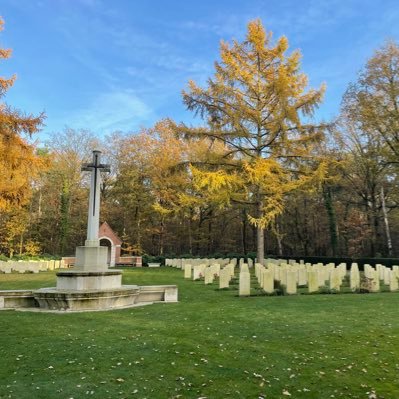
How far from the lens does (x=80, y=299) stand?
8672 millimetres

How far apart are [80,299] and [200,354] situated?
14.8 feet

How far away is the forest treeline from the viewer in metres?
19.0

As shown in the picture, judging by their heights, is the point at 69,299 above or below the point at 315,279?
below

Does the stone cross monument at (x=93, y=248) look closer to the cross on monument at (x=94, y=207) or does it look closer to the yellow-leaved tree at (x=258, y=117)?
the cross on monument at (x=94, y=207)

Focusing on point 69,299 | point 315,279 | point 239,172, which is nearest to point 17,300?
point 69,299

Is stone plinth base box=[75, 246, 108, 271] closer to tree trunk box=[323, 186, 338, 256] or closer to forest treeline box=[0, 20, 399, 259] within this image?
forest treeline box=[0, 20, 399, 259]

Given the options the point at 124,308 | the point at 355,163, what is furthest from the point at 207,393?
the point at 355,163

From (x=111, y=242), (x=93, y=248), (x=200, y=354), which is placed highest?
(x=111, y=242)

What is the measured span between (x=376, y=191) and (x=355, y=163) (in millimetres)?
3248

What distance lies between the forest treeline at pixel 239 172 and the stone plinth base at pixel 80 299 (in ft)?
31.7

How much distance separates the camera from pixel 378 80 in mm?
24797

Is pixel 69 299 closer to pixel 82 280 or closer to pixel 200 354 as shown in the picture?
pixel 82 280

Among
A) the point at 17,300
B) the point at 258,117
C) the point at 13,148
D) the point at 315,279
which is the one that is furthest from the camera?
the point at 258,117

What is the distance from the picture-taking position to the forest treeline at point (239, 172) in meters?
19.0
